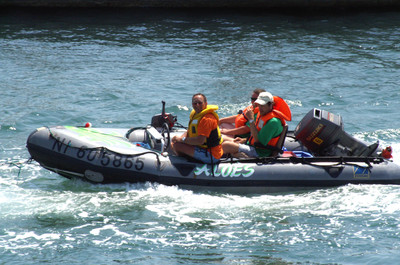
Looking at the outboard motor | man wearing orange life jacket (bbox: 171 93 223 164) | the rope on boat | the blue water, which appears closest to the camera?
the blue water

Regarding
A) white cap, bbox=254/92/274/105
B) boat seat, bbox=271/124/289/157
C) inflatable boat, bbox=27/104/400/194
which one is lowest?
inflatable boat, bbox=27/104/400/194

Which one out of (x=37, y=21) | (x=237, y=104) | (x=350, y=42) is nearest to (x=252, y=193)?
(x=237, y=104)

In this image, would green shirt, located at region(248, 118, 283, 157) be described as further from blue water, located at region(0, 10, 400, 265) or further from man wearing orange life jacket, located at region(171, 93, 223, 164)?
blue water, located at region(0, 10, 400, 265)

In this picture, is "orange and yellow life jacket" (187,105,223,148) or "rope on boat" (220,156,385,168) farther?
"rope on boat" (220,156,385,168)

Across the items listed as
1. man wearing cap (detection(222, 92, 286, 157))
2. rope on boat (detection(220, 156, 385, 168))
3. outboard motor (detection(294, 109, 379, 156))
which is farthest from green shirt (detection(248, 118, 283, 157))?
outboard motor (detection(294, 109, 379, 156))

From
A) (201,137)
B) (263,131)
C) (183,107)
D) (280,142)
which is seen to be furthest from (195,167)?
(183,107)

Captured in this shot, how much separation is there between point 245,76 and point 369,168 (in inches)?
272

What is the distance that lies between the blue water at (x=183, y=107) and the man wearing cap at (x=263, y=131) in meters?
0.70

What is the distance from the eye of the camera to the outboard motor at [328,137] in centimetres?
846

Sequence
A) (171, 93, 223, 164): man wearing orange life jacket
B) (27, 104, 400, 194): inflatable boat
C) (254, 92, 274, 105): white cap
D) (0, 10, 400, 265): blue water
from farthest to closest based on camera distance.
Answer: (27, 104, 400, 194): inflatable boat
(254, 92, 274, 105): white cap
(171, 93, 223, 164): man wearing orange life jacket
(0, 10, 400, 265): blue water

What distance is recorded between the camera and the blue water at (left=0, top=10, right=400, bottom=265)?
691 cm

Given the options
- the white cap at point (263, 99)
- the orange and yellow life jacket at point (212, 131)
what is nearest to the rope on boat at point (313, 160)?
the orange and yellow life jacket at point (212, 131)

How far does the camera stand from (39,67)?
1500 centimetres

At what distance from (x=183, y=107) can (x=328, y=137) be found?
4183 mm
